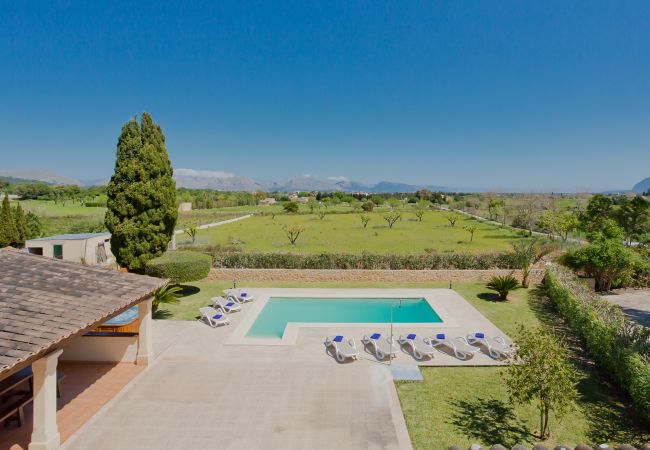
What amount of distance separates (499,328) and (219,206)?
9816 cm

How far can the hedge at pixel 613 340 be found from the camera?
8.91m

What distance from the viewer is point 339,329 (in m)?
15.4

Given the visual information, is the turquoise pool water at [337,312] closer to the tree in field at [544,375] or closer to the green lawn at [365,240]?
the tree in field at [544,375]

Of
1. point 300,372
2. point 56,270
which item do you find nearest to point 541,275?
point 300,372

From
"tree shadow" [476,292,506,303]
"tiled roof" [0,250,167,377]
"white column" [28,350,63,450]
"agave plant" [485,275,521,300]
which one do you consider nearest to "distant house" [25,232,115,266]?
"tiled roof" [0,250,167,377]

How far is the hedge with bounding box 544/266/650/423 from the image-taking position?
8.91m

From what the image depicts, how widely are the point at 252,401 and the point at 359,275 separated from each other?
14.1 metres

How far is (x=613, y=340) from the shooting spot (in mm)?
10758

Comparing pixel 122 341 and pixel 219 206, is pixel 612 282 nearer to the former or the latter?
pixel 122 341

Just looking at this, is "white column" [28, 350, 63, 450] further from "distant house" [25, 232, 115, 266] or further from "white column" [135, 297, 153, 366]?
"distant house" [25, 232, 115, 266]

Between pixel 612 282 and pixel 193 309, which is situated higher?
pixel 612 282

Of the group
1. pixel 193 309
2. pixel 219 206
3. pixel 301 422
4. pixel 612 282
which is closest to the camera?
pixel 301 422

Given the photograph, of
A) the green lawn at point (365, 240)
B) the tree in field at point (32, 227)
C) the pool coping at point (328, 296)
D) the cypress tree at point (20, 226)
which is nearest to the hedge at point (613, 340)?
the pool coping at point (328, 296)

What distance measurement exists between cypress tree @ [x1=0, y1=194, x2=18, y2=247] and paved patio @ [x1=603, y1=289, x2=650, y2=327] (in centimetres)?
4137
